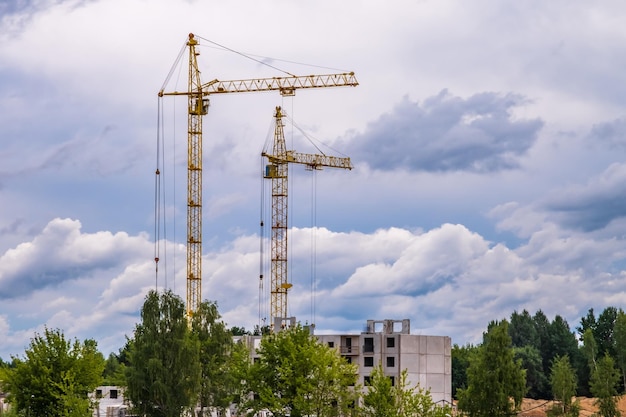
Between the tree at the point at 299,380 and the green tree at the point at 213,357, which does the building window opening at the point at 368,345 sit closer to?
the green tree at the point at 213,357

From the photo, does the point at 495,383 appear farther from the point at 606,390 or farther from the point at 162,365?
the point at 606,390

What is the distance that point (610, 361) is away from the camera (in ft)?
475

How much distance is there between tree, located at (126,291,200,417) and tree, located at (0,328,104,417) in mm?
3977

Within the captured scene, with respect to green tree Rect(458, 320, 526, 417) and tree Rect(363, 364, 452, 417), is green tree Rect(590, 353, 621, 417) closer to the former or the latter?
green tree Rect(458, 320, 526, 417)

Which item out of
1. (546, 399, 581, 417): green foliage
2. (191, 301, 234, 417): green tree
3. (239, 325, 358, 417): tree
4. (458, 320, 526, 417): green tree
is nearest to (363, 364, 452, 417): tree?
(239, 325, 358, 417): tree

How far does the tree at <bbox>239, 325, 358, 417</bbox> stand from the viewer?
95000mm

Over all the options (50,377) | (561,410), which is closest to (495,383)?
A: (50,377)

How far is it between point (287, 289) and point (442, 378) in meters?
57.1

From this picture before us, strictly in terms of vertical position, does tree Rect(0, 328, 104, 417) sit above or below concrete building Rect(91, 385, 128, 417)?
above

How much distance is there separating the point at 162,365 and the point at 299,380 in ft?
43.0

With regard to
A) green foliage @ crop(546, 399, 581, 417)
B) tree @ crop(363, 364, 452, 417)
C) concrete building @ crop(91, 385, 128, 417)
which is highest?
tree @ crop(363, 364, 452, 417)

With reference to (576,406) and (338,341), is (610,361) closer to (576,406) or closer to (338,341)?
(576,406)

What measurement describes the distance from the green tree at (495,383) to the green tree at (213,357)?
2537 cm

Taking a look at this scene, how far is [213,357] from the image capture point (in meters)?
111
